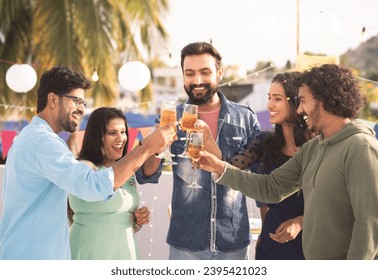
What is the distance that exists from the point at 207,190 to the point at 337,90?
963 millimetres

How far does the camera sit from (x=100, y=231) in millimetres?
2932

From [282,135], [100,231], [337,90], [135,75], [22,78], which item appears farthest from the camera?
[22,78]

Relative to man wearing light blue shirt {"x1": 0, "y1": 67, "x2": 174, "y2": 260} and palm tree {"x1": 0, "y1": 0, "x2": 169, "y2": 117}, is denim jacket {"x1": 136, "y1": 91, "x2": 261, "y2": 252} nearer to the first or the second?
man wearing light blue shirt {"x1": 0, "y1": 67, "x2": 174, "y2": 260}

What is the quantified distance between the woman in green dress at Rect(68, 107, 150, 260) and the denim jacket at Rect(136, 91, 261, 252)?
0.57 feet

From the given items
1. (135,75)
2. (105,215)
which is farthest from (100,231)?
(135,75)

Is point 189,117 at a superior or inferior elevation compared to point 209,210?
superior

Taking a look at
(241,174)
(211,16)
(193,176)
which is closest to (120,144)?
(193,176)

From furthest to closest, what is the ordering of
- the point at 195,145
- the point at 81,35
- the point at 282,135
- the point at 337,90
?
the point at 81,35
the point at 282,135
the point at 195,145
the point at 337,90

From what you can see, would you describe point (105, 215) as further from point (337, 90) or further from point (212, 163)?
point (337, 90)

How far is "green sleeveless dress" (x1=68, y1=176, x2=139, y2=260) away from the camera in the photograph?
2.93m

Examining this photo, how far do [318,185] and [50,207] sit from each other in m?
1.06

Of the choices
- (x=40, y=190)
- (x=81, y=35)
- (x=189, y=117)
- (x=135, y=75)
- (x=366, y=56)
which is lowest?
(x=40, y=190)

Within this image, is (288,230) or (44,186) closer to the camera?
(44,186)
